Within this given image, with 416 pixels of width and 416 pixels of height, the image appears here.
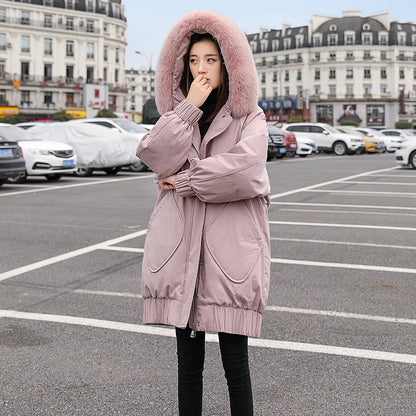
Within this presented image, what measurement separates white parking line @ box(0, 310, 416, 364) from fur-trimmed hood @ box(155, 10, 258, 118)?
197cm

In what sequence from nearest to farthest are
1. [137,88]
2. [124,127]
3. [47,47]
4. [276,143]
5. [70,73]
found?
[124,127] < [276,143] < [47,47] < [70,73] < [137,88]

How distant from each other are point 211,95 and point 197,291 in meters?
0.78

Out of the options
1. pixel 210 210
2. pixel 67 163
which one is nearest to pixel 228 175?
pixel 210 210

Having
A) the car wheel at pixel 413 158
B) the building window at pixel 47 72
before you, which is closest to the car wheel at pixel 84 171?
the car wheel at pixel 413 158

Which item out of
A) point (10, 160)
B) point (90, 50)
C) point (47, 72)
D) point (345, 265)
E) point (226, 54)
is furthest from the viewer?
point (90, 50)

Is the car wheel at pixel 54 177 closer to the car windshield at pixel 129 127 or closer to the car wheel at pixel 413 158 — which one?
the car windshield at pixel 129 127

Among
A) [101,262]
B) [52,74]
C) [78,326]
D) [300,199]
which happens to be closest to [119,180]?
[300,199]

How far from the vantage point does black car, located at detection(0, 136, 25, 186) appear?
544 inches

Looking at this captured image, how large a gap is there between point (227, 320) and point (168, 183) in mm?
568

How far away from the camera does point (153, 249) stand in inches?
96.1

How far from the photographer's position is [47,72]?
268 ft

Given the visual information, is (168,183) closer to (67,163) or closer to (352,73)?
(67,163)

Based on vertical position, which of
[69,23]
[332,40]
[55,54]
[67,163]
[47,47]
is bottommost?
[67,163]

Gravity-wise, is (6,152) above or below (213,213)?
above
